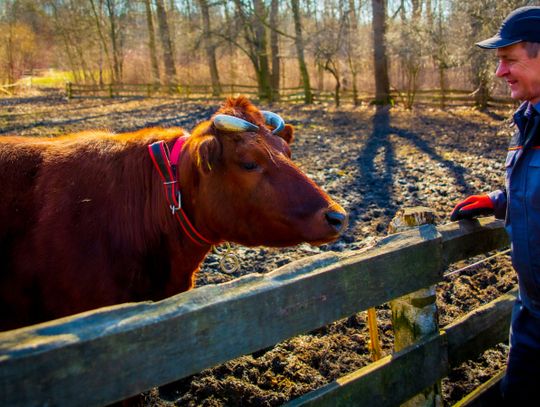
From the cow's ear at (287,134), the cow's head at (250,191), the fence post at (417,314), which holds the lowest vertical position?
the fence post at (417,314)

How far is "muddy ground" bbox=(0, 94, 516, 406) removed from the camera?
3.45 m

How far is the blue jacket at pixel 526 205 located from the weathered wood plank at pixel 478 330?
0.44 metres

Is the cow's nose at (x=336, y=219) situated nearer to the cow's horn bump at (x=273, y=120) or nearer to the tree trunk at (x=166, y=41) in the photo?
the cow's horn bump at (x=273, y=120)

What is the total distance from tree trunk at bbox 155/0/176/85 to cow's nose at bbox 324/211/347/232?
31.7m

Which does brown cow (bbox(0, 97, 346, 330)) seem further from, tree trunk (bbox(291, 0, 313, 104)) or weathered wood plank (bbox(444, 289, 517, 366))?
tree trunk (bbox(291, 0, 313, 104))

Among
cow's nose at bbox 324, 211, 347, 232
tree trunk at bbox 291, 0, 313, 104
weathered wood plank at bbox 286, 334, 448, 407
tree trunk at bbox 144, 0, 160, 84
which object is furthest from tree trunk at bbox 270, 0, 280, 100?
weathered wood plank at bbox 286, 334, 448, 407

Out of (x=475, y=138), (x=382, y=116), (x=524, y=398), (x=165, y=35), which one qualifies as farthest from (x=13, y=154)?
(x=165, y=35)

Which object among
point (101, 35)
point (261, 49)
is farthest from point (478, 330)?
point (101, 35)

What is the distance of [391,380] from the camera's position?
7.47 feet

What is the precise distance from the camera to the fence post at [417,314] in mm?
2443

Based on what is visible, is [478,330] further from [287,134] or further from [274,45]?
[274,45]

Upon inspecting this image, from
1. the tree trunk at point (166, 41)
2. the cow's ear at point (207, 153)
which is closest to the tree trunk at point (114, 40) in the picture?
the tree trunk at point (166, 41)

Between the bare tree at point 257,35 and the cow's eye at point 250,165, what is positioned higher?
the bare tree at point 257,35

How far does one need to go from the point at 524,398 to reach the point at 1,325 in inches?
119
